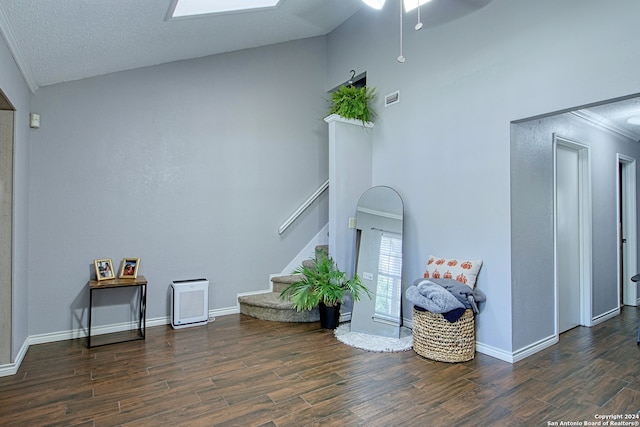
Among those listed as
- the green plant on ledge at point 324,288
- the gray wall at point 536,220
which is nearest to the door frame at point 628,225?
the gray wall at point 536,220

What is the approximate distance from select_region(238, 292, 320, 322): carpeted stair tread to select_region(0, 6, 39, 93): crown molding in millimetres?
3056

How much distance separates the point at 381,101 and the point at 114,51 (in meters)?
2.83

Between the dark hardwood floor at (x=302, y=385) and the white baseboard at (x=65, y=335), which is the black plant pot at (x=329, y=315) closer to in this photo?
Answer: the dark hardwood floor at (x=302, y=385)

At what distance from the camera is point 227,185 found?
4.41m

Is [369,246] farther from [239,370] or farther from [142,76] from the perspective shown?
[142,76]

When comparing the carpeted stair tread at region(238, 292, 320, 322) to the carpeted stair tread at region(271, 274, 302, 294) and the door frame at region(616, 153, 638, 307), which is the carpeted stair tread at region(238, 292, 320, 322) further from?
the door frame at region(616, 153, 638, 307)

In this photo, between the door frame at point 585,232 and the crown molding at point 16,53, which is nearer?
the crown molding at point 16,53

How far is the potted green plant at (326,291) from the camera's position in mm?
3795

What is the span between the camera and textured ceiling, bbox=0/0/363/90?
2.40 metres

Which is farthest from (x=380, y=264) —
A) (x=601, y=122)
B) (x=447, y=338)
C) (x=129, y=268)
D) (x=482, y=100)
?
(x=601, y=122)

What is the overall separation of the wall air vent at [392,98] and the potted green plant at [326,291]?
199 cm

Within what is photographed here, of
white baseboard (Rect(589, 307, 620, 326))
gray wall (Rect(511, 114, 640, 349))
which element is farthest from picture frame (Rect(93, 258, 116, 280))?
white baseboard (Rect(589, 307, 620, 326))

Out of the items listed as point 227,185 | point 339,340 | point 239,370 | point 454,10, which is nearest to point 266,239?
point 227,185

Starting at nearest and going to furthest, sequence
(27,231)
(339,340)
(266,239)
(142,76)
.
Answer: (27,231) < (339,340) < (142,76) < (266,239)
